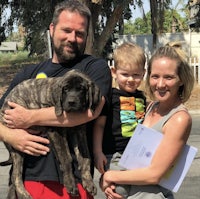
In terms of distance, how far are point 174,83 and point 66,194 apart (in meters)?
1.14

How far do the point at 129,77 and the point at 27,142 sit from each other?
0.91m

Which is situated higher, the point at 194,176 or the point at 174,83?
the point at 174,83

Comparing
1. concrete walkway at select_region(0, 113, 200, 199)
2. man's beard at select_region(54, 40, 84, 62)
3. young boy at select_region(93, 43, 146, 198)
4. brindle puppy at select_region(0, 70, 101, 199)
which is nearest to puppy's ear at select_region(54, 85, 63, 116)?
brindle puppy at select_region(0, 70, 101, 199)

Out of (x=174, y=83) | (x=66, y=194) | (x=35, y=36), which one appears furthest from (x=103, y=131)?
(x=35, y=36)

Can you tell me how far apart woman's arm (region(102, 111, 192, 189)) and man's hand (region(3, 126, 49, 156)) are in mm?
652

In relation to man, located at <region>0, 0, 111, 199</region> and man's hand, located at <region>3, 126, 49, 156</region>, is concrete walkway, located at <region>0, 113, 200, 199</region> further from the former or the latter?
man's hand, located at <region>3, 126, 49, 156</region>

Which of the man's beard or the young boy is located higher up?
the man's beard

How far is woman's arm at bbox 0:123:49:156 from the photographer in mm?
3121

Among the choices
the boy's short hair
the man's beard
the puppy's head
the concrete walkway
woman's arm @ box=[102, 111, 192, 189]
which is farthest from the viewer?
the concrete walkway

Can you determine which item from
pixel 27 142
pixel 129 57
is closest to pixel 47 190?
pixel 27 142

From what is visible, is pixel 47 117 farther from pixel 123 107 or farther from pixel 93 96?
pixel 123 107

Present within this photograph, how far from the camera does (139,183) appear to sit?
9.50 feet

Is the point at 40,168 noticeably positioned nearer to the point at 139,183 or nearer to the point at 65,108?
the point at 65,108

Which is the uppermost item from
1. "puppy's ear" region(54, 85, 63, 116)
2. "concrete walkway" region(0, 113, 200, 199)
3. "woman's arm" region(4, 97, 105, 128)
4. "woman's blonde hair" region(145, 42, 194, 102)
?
"woman's blonde hair" region(145, 42, 194, 102)
